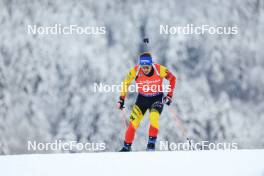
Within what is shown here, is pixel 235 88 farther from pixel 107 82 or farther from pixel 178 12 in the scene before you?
pixel 107 82

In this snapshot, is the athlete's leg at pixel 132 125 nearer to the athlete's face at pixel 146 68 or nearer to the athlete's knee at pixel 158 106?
the athlete's knee at pixel 158 106

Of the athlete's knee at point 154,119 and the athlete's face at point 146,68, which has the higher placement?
the athlete's face at point 146,68

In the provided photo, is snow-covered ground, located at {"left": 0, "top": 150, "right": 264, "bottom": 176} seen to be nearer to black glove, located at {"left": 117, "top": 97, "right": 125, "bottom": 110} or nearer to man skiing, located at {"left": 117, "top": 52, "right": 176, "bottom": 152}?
man skiing, located at {"left": 117, "top": 52, "right": 176, "bottom": 152}

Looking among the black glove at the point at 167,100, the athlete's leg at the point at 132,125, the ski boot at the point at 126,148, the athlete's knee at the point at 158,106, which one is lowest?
the ski boot at the point at 126,148

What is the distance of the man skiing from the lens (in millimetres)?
2415

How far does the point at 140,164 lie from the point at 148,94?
1.51 ft

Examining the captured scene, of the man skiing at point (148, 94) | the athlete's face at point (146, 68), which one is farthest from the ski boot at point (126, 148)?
the athlete's face at point (146, 68)

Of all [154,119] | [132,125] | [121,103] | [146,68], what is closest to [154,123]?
[154,119]

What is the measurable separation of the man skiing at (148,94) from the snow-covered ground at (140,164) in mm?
94

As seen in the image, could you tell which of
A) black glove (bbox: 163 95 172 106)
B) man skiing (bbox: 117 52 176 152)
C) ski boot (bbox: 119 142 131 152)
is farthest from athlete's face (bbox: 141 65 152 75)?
ski boot (bbox: 119 142 131 152)

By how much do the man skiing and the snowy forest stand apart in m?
0.03

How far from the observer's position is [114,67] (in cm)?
241

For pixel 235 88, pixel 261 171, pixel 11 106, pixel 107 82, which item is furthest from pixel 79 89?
pixel 261 171

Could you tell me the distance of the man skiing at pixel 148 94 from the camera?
7.92ft
